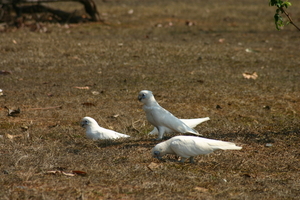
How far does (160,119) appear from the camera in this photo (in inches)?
217

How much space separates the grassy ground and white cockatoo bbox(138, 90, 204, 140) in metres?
0.23

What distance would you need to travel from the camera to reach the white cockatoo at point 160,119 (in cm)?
553

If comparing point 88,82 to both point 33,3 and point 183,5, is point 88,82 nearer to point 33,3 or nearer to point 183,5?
point 33,3

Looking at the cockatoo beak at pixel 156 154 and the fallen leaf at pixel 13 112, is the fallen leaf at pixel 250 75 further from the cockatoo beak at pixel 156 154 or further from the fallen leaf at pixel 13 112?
the cockatoo beak at pixel 156 154

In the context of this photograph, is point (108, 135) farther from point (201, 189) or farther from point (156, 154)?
point (201, 189)

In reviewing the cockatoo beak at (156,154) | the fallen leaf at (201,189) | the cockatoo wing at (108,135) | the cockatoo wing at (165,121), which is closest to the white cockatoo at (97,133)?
the cockatoo wing at (108,135)

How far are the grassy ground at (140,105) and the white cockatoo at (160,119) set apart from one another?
23 centimetres

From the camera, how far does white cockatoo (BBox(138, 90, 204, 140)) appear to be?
18.1 ft

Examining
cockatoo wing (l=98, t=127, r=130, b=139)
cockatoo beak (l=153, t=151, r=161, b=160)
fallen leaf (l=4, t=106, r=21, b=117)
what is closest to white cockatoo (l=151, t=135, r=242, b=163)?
cockatoo beak (l=153, t=151, r=161, b=160)

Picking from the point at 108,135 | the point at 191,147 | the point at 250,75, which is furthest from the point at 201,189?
the point at 250,75

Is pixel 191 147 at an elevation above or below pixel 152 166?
above

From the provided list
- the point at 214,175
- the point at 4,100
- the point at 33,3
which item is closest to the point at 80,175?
the point at 214,175

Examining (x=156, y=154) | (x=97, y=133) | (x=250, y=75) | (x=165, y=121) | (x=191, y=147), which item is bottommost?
(x=250, y=75)

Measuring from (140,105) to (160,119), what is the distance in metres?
2.07
